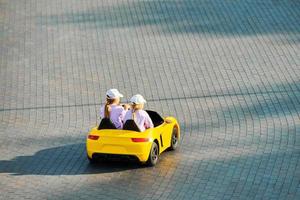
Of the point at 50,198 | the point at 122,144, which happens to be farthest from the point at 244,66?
the point at 50,198

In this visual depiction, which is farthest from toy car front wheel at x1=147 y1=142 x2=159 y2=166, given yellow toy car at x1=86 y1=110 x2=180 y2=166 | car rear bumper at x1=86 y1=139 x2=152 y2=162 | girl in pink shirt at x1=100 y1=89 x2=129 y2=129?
Result: girl in pink shirt at x1=100 y1=89 x2=129 y2=129

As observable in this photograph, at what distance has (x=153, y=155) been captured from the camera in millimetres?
15547

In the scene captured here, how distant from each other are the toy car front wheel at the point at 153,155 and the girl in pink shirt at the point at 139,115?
38 cm

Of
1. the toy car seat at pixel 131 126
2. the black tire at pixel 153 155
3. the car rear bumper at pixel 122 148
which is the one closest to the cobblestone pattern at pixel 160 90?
the black tire at pixel 153 155

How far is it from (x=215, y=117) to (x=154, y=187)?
414 cm

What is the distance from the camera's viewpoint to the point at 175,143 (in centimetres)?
1656

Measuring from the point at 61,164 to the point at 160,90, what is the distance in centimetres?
491

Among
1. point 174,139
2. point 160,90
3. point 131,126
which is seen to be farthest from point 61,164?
point 160,90

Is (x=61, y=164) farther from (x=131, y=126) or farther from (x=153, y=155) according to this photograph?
(x=153, y=155)

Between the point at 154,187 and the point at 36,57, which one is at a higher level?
the point at 36,57

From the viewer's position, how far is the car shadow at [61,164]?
15461mm

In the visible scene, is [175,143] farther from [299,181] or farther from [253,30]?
[253,30]

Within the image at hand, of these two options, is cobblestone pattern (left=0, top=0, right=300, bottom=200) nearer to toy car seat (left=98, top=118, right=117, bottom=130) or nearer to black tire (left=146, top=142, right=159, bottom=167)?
black tire (left=146, top=142, right=159, bottom=167)

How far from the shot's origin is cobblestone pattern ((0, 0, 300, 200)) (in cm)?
1488
